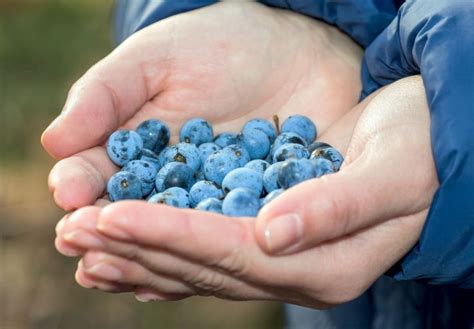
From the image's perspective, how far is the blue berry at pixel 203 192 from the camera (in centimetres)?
109

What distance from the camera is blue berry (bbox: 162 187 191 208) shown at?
108cm

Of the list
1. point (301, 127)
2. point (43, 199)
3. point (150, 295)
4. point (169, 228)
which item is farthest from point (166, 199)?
point (43, 199)

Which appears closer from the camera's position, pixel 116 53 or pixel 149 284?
pixel 149 284

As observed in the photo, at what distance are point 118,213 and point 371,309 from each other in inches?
27.1

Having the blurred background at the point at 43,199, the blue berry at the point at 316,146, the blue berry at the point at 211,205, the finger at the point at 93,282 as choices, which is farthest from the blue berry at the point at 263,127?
the blurred background at the point at 43,199

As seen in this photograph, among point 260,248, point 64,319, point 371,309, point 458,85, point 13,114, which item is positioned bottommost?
point 64,319

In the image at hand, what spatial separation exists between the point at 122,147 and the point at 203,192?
0.18m

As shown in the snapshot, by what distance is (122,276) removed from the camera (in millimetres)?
922

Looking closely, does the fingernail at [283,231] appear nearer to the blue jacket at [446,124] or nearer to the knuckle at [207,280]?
the knuckle at [207,280]

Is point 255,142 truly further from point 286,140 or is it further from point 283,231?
point 283,231

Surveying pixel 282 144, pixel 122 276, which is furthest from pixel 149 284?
pixel 282 144

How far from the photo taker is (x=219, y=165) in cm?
118

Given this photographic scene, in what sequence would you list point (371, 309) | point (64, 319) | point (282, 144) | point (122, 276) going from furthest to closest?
point (64, 319) → point (371, 309) → point (282, 144) → point (122, 276)

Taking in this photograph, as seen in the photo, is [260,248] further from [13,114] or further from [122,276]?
[13,114]
